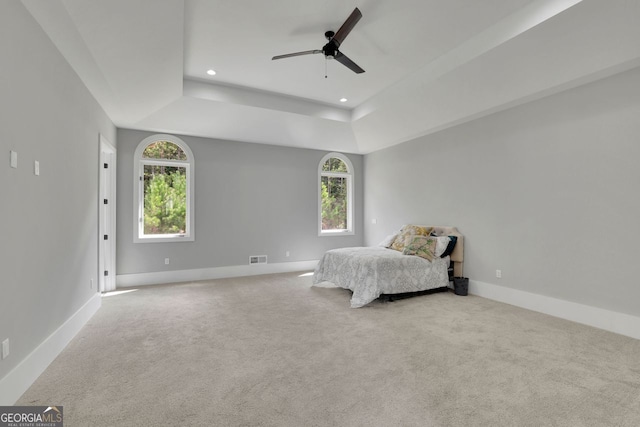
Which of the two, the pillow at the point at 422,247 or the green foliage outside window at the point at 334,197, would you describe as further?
the green foliage outside window at the point at 334,197

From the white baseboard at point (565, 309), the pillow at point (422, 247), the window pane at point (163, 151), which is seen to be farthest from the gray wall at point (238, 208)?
the white baseboard at point (565, 309)

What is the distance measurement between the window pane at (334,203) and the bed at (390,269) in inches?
78.8

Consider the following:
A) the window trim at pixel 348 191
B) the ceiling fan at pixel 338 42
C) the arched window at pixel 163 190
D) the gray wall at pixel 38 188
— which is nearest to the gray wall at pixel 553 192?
the window trim at pixel 348 191

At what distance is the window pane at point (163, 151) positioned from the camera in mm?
5418

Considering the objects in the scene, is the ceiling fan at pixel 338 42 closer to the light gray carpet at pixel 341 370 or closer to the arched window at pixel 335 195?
the light gray carpet at pixel 341 370

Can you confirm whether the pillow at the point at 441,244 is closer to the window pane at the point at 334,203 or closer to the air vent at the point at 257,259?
the window pane at the point at 334,203

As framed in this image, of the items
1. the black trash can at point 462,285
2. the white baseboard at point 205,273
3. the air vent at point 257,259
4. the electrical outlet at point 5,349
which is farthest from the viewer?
the air vent at point 257,259

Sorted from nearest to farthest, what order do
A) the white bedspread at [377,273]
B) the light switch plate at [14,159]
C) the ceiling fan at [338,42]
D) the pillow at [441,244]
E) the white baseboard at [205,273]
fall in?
the light switch plate at [14,159] < the ceiling fan at [338,42] < the white bedspread at [377,273] < the pillow at [441,244] < the white baseboard at [205,273]

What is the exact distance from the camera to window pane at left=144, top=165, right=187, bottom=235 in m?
5.43

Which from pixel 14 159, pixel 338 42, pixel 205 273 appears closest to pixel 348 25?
pixel 338 42

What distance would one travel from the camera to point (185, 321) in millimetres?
3516

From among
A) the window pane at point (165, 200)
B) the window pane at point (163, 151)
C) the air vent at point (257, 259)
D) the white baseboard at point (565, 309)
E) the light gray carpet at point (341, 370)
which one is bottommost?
the light gray carpet at point (341, 370)

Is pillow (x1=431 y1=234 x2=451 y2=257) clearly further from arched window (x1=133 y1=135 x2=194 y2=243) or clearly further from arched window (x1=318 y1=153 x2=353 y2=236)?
arched window (x1=133 y1=135 x2=194 y2=243)

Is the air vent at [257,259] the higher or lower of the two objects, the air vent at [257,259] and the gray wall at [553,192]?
the lower
